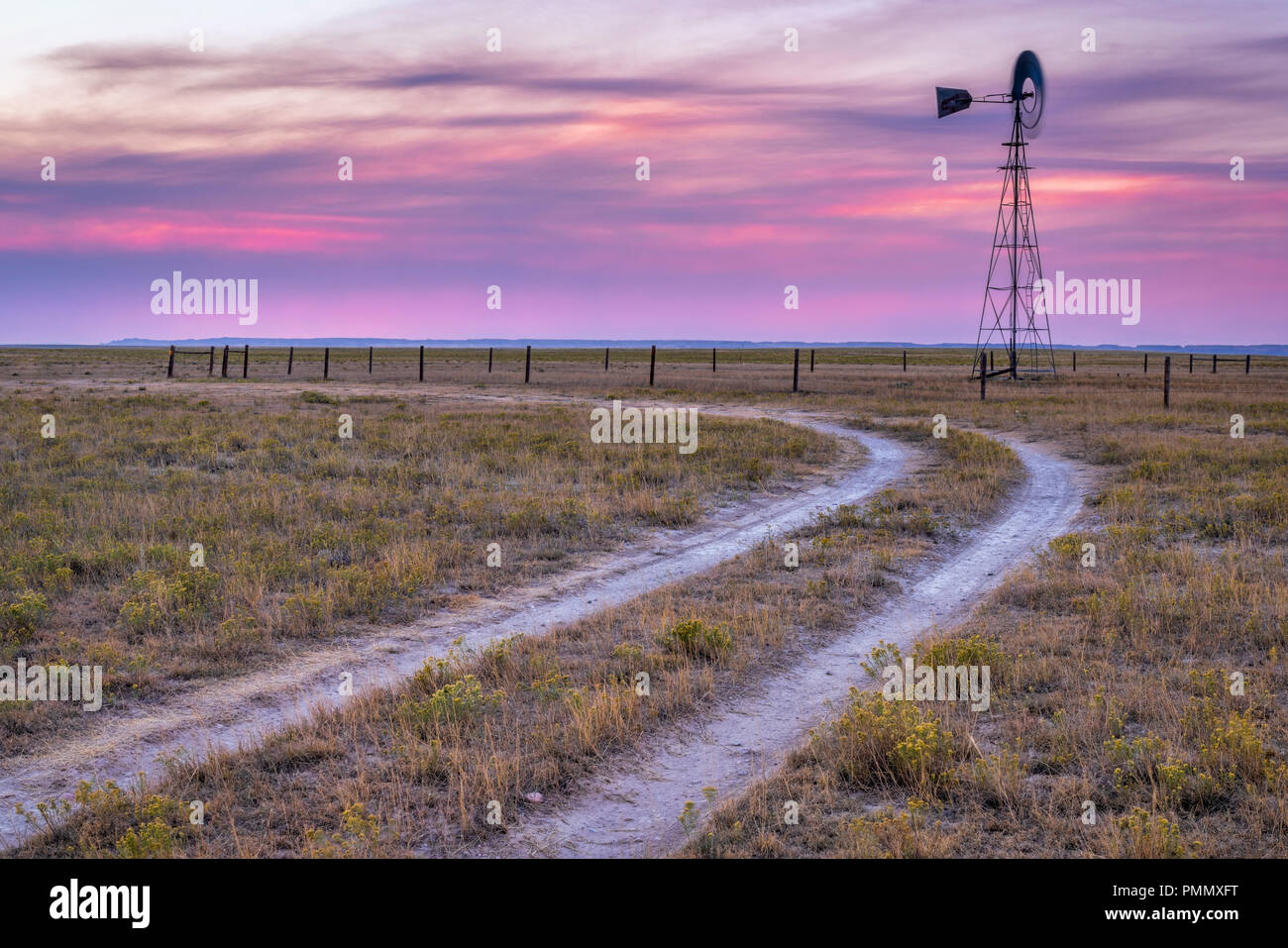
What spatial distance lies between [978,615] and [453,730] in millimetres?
5526

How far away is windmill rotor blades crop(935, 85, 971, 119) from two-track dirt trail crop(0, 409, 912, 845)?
42.7 metres

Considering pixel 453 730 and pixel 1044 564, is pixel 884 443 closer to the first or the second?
pixel 1044 564

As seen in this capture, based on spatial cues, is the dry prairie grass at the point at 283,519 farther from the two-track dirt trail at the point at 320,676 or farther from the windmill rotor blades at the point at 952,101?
the windmill rotor blades at the point at 952,101

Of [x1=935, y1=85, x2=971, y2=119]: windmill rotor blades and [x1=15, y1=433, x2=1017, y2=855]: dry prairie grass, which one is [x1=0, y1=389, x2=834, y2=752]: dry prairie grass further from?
[x1=935, y1=85, x2=971, y2=119]: windmill rotor blades

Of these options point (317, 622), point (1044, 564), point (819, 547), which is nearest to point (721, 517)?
point (819, 547)

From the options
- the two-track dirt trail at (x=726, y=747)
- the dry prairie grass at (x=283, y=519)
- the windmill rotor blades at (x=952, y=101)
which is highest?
the windmill rotor blades at (x=952, y=101)

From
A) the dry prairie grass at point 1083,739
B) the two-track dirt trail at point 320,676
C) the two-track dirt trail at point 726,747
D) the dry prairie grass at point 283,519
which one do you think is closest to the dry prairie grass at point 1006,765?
the dry prairie grass at point 1083,739

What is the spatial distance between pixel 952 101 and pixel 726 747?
50.6 meters

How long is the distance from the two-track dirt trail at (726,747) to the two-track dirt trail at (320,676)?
2.35 metres

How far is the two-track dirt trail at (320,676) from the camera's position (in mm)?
5828

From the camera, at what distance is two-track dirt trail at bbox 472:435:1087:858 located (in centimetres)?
493

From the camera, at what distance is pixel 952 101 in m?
49.1

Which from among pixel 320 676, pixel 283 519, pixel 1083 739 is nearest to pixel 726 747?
pixel 1083 739

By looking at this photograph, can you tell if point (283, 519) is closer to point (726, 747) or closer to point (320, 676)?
point (320, 676)
